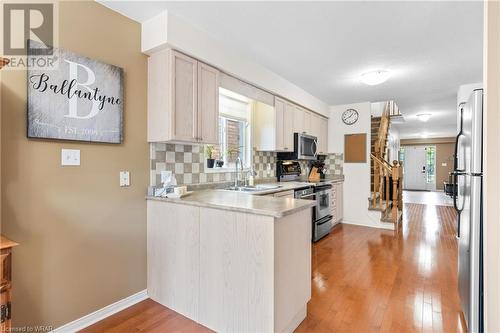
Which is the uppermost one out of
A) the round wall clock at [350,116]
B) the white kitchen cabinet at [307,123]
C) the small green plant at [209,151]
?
the round wall clock at [350,116]

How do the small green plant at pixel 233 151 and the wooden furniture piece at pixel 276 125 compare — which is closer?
the small green plant at pixel 233 151

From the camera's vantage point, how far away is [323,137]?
5410 millimetres

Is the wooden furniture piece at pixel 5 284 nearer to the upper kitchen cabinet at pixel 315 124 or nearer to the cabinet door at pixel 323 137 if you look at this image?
the upper kitchen cabinet at pixel 315 124

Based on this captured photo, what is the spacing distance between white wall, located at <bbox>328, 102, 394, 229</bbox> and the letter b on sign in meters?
4.98

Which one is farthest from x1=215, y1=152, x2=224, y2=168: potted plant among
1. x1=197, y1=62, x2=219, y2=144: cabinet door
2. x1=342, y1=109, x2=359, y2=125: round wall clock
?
x1=342, y1=109, x2=359, y2=125: round wall clock

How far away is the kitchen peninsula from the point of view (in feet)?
5.54

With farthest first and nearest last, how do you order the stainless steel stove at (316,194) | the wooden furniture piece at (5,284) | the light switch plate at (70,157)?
the stainless steel stove at (316,194), the light switch plate at (70,157), the wooden furniture piece at (5,284)

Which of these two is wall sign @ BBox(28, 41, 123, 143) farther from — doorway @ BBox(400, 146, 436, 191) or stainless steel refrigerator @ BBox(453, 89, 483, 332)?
doorway @ BBox(400, 146, 436, 191)

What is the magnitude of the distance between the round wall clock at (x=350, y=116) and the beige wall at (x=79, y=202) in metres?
4.30

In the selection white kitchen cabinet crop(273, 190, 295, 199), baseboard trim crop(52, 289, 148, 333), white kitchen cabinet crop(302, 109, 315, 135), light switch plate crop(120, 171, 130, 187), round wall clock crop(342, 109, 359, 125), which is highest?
round wall clock crop(342, 109, 359, 125)

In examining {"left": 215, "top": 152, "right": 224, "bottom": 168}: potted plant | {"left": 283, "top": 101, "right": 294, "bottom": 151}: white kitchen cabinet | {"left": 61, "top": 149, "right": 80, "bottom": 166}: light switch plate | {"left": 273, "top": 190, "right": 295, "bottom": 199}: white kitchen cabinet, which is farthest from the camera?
{"left": 283, "top": 101, "right": 294, "bottom": 151}: white kitchen cabinet

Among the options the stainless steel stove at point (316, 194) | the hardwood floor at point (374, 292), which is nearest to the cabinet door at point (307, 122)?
the stainless steel stove at point (316, 194)

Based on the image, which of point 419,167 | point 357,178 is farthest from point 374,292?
point 419,167

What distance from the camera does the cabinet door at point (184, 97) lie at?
2.25m
